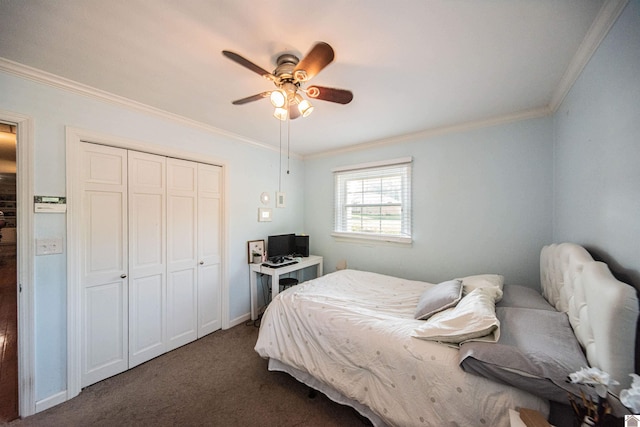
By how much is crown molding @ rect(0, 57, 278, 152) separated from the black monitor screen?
165 centimetres

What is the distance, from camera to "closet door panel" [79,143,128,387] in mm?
1937

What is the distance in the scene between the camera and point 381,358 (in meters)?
1.45

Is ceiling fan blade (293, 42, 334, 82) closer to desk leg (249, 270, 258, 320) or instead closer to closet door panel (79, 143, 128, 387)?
closet door panel (79, 143, 128, 387)

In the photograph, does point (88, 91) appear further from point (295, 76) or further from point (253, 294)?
point (253, 294)

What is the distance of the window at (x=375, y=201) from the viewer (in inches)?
121

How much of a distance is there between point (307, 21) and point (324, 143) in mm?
2139

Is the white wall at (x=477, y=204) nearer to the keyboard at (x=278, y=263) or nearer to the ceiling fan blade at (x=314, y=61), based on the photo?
the keyboard at (x=278, y=263)

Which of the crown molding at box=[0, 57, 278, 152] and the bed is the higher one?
the crown molding at box=[0, 57, 278, 152]

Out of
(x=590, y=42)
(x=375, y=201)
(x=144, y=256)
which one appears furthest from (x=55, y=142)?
(x=590, y=42)

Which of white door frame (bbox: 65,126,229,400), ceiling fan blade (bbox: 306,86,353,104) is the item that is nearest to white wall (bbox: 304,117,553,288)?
ceiling fan blade (bbox: 306,86,353,104)

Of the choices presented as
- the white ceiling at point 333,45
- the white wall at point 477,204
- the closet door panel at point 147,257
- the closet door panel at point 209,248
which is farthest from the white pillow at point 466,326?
the closet door panel at point 147,257

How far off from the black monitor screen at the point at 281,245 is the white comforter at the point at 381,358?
1.18m

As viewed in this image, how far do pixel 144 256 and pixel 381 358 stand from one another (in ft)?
7.88

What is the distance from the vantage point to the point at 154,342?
234 centimetres
